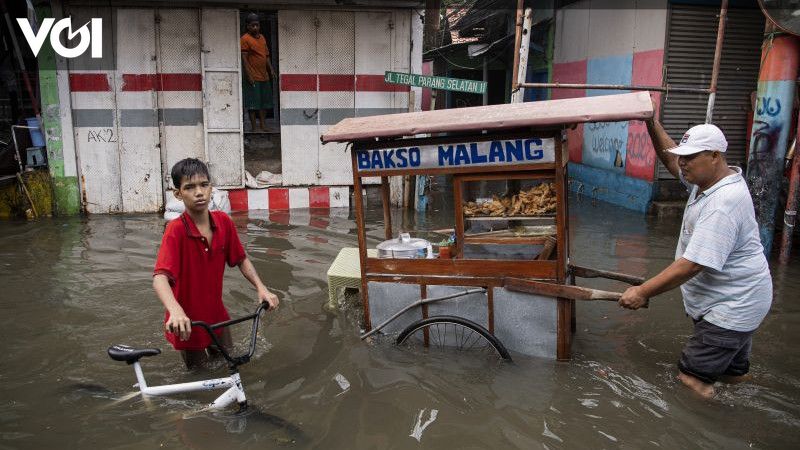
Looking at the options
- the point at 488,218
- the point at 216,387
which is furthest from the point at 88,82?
the point at 216,387

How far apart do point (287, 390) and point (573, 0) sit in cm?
1277

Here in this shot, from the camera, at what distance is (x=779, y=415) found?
409 centimetres

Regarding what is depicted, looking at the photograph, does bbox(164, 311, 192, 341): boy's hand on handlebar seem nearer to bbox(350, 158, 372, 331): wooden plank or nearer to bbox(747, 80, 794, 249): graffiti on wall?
bbox(350, 158, 372, 331): wooden plank

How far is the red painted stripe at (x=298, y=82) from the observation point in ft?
35.2

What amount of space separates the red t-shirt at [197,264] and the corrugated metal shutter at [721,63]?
8.86 meters

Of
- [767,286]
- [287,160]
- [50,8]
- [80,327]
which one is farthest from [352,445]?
[50,8]

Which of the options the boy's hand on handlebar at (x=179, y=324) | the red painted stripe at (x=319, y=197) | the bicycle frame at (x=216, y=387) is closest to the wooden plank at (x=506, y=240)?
the bicycle frame at (x=216, y=387)

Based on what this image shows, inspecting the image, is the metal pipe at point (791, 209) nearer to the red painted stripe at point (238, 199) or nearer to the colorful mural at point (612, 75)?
the colorful mural at point (612, 75)

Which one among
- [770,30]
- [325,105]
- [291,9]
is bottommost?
[325,105]

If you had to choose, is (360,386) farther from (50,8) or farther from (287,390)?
(50,8)

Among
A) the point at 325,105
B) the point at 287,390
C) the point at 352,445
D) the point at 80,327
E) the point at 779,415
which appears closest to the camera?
the point at 352,445

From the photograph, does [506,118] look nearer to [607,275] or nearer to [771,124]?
[607,275]

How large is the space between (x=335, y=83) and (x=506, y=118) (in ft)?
23.5

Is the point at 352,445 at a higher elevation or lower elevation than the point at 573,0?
lower
